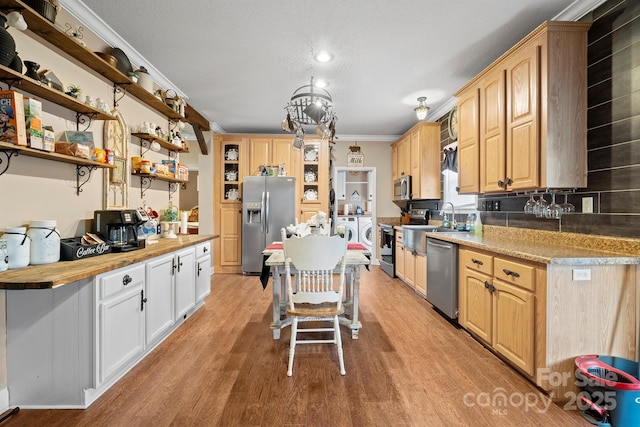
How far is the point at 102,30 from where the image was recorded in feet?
8.21

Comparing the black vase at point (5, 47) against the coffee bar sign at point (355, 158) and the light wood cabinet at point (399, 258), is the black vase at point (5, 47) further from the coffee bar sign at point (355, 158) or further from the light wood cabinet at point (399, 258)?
the coffee bar sign at point (355, 158)

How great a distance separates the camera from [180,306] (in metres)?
2.87

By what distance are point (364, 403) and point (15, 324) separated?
6.71 ft

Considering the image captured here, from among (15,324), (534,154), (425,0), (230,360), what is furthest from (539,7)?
(15,324)

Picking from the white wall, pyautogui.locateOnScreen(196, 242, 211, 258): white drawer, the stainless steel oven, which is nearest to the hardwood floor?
pyautogui.locateOnScreen(196, 242, 211, 258): white drawer

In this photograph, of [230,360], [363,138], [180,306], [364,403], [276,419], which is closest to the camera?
[276,419]

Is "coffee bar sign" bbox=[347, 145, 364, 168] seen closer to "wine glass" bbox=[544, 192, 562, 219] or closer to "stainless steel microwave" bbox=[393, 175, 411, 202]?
"stainless steel microwave" bbox=[393, 175, 411, 202]

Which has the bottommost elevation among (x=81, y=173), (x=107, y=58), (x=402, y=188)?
(x=81, y=173)

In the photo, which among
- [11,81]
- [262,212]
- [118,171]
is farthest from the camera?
[262,212]

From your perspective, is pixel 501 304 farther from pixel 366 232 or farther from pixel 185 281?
pixel 366 232

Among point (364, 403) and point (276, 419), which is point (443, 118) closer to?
point (364, 403)

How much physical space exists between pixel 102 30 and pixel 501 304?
3.80 meters

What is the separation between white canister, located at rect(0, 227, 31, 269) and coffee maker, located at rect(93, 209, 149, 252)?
58 cm

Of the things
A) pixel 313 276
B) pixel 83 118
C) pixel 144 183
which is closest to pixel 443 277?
pixel 313 276
